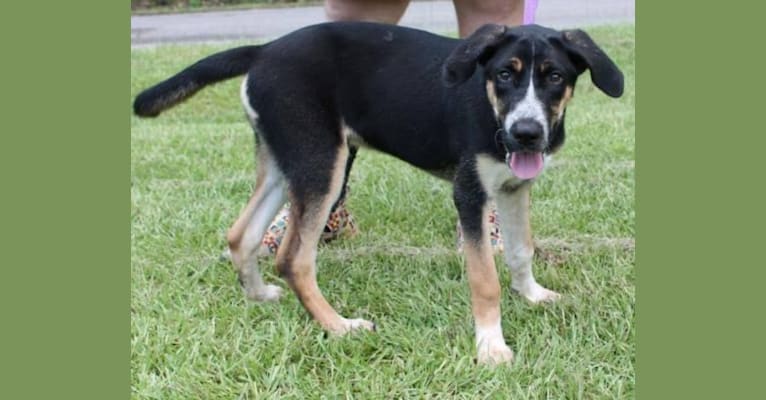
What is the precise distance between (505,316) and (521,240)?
1.22 ft

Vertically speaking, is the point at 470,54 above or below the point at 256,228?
above

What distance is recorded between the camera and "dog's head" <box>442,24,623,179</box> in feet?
9.01

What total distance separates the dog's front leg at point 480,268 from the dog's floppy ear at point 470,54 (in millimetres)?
370

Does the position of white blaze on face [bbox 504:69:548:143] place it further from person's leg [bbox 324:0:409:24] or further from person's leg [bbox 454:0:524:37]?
person's leg [bbox 324:0:409:24]

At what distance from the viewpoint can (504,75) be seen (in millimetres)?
2818

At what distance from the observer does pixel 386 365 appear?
2869 millimetres

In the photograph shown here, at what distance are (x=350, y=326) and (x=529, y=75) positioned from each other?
122cm

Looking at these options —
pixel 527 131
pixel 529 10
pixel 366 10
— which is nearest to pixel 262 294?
pixel 527 131

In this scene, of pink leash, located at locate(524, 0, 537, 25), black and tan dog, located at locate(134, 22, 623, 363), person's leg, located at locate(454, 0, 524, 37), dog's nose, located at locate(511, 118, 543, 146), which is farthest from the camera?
person's leg, located at locate(454, 0, 524, 37)

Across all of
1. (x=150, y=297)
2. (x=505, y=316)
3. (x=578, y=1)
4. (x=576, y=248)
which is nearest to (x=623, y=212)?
(x=576, y=248)

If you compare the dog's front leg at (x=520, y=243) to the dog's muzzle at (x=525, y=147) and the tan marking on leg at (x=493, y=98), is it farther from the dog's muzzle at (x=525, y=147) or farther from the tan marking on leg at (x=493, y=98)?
the tan marking on leg at (x=493, y=98)

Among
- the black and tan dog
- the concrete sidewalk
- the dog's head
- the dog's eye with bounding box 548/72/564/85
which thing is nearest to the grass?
the black and tan dog

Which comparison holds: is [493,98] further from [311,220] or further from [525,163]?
[311,220]

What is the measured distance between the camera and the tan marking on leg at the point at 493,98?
9.42 feet
